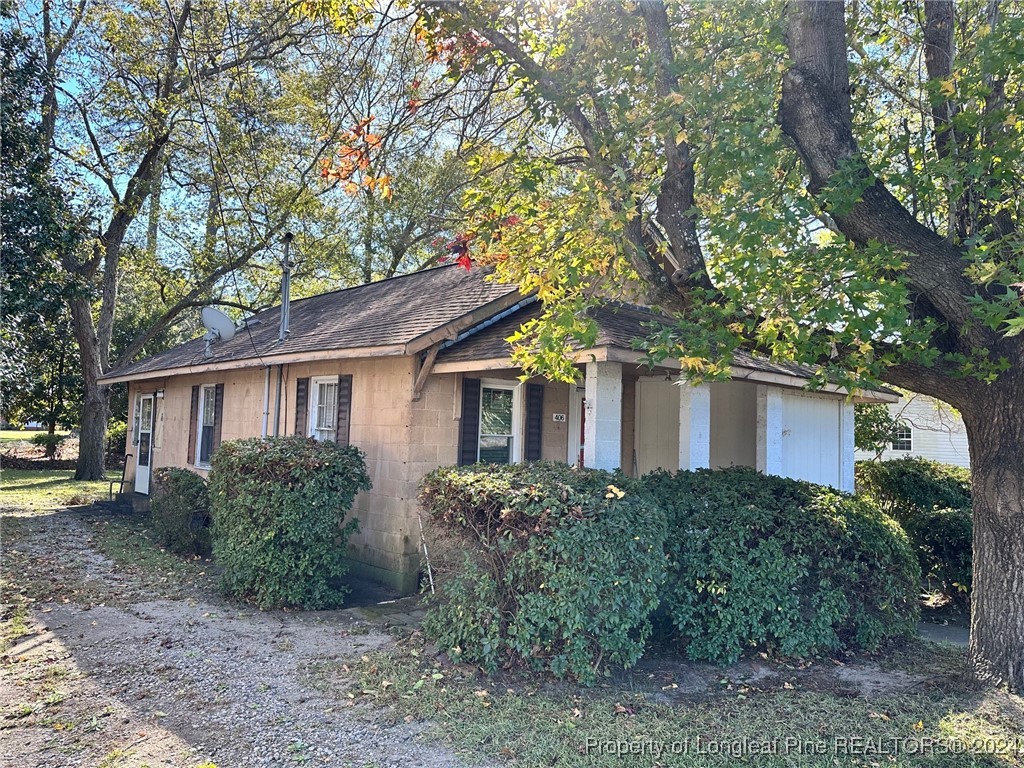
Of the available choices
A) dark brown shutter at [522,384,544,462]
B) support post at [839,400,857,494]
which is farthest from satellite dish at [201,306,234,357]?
support post at [839,400,857,494]

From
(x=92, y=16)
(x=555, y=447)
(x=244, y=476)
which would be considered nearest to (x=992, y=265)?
(x=555, y=447)

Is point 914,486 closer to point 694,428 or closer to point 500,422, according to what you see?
point 694,428

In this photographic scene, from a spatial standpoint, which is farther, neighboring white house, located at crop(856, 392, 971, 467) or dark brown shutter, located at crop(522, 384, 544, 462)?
neighboring white house, located at crop(856, 392, 971, 467)

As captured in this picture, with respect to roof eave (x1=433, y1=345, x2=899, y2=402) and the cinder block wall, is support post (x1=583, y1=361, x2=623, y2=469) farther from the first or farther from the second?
the cinder block wall

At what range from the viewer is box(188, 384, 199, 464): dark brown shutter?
13.6 meters

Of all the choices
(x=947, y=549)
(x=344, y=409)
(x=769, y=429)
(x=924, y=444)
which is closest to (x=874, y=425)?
(x=769, y=429)

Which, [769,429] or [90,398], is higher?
[90,398]

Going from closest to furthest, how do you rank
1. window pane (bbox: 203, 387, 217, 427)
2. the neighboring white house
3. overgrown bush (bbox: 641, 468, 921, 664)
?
overgrown bush (bbox: 641, 468, 921, 664) < window pane (bbox: 203, 387, 217, 427) < the neighboring white house

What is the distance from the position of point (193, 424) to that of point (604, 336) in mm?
10132

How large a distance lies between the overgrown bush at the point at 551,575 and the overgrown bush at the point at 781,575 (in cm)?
52

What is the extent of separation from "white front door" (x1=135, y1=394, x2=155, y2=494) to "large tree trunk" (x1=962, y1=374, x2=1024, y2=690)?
15.8 meters

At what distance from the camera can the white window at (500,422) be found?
9203 mm

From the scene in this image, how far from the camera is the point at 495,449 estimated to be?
30.6ft

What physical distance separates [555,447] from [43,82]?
10483mm
